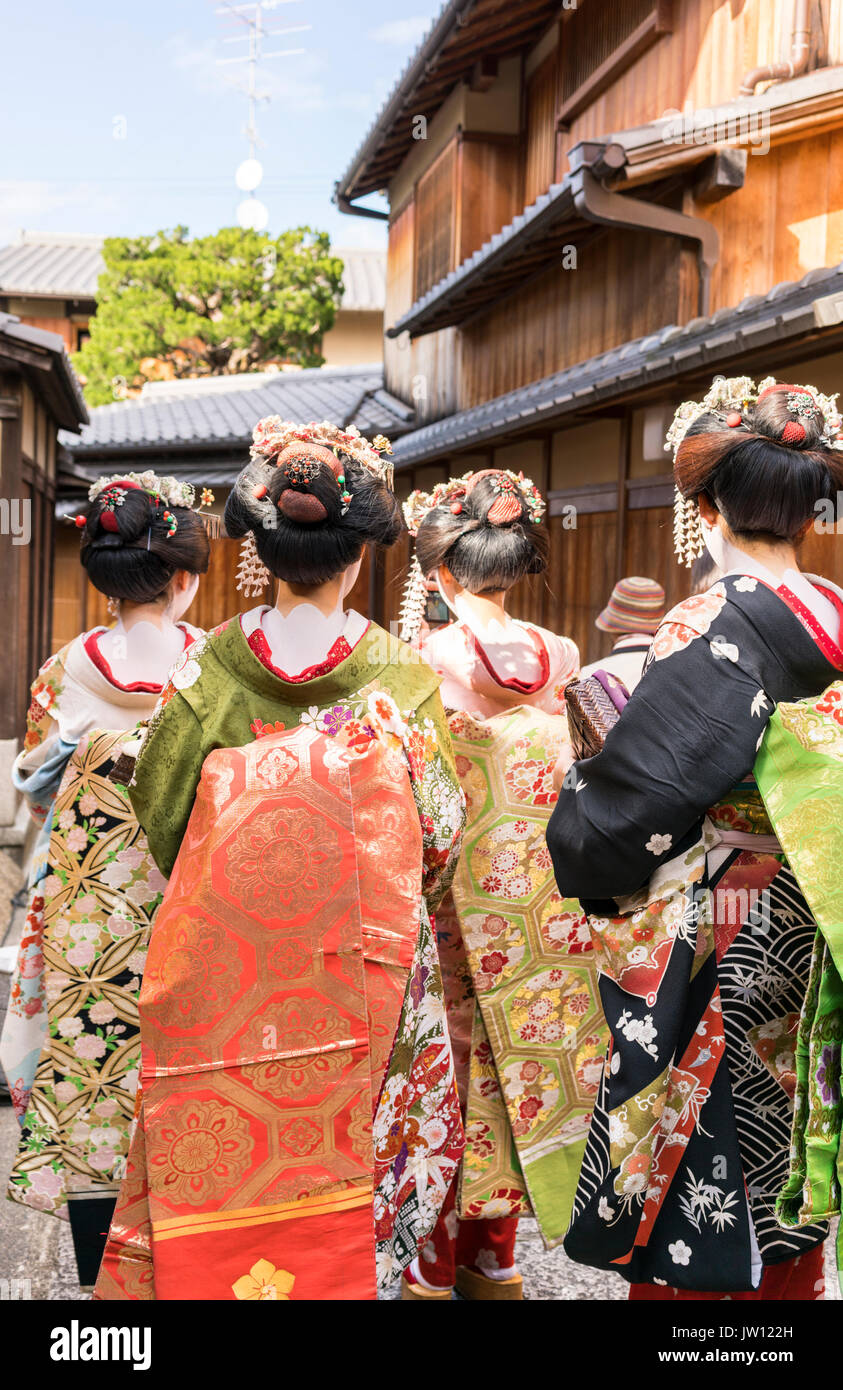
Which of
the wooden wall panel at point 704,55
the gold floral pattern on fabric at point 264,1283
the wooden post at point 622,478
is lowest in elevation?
the gold floral pattern on fabric at point 264,1283

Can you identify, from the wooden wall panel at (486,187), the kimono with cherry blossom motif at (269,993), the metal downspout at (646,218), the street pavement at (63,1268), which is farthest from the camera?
the wooden wall panel at (486,187)

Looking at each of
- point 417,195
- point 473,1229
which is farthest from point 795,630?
point 417,195

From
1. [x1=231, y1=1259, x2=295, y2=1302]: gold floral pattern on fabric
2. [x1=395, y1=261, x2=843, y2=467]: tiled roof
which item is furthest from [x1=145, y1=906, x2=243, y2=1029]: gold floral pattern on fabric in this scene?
[x1=395, y1=261, x2=843, y2=467]: tiled roof

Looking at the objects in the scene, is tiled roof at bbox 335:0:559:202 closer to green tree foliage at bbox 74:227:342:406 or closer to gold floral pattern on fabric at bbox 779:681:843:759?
green tree foliage at bbox 74:227:342:406

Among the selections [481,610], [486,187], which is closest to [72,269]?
[486,187]

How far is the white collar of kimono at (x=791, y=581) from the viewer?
2.46 meters

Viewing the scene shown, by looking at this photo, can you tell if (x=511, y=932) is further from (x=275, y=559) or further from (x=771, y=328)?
(x=771, y=328)

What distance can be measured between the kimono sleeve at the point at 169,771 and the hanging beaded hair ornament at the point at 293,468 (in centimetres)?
35

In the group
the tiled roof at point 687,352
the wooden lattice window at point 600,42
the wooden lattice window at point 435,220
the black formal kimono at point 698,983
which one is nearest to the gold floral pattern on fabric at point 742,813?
the black formal kimono at point 698,983

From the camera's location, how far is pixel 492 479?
390 centimetres

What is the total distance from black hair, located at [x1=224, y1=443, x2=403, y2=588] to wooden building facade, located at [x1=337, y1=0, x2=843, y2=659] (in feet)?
5.20

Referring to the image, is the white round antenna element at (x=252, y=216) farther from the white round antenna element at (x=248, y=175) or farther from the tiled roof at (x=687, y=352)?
the tiled roof at (x=687, y=352)

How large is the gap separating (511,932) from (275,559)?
1.33 metres

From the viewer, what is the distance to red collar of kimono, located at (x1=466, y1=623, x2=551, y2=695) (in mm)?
3682
